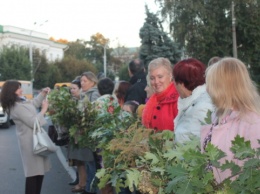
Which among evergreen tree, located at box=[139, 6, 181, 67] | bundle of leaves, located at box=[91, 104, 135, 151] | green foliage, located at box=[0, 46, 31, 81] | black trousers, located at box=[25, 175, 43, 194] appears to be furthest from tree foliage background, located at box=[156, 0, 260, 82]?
green foliage, located at box=[0, 46, 31, 81]

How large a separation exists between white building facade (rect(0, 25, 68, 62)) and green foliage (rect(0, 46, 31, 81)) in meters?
6.26

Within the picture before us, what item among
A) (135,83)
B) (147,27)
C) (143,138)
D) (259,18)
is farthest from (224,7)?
(143,138)

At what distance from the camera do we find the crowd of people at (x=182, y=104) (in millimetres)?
2510

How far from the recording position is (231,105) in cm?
255

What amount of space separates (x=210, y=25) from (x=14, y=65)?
31787 mm

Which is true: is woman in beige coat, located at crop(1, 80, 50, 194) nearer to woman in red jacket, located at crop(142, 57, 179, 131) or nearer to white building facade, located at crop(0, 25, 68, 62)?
woman in red jacket, located at crop(142, 57, 179, 131)

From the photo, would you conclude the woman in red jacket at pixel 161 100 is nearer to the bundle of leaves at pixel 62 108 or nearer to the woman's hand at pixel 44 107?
the woman's hand at pixel 44 107

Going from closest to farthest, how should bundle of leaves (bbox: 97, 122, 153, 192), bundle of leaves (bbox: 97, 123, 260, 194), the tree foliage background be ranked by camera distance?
bundle of leaves (bbox: 97, 123, 260, 194) < bundle of leaves (bbox: 97, 122, 153, 192) < the tree foliage background

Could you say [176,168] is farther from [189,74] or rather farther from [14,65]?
[14,65]

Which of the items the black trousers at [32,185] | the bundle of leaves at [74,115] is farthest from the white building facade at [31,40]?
the black trousers at [32,185]

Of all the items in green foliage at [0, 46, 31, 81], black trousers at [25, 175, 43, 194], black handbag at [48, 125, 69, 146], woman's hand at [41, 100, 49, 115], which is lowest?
black trousers at [25, 175, 43, 194]

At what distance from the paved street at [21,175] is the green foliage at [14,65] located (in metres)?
43.7

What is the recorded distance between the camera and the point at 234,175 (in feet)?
7.20

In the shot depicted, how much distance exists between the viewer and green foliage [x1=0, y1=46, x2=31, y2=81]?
55.4 m
